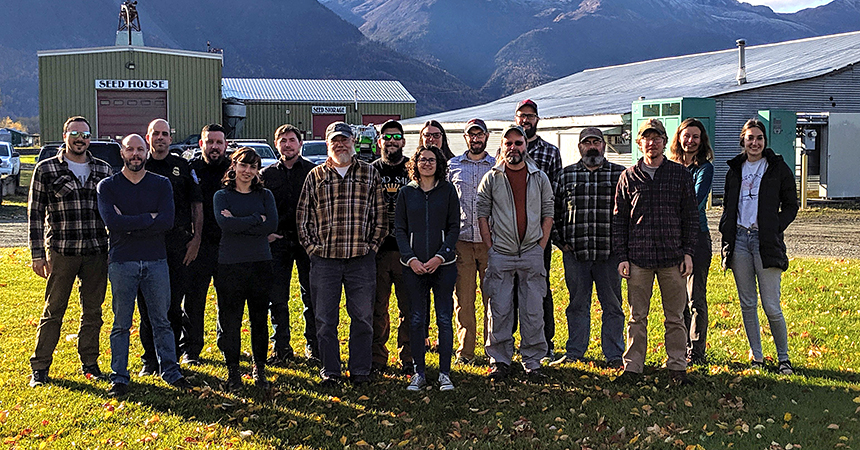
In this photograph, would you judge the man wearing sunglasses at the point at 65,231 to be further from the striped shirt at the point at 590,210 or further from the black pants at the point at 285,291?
the striped shirt at the point at 590,210

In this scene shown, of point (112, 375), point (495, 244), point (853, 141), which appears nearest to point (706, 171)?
point (495, 244)

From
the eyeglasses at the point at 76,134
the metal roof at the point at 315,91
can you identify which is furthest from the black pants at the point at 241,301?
the metal roof at the point at 315,91

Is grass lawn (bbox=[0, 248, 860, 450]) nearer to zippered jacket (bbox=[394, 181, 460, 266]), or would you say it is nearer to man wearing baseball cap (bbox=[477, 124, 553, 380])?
man wearing baseball cap (bbox=[477, 124, 553, 380])

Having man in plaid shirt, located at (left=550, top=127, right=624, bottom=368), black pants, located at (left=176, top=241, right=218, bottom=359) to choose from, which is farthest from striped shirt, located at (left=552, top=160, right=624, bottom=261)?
black pants, located at (left=176, top=241, right=218, bottom=359)

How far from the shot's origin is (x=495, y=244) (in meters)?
6.65

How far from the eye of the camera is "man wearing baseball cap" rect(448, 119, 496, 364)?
692cm

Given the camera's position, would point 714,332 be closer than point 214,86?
Yes

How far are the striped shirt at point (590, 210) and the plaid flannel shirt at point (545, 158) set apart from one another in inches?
13.1

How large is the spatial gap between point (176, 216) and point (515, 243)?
2908mm

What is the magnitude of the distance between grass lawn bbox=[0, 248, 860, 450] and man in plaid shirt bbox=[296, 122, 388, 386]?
382 millimetres

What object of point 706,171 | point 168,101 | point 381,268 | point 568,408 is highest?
point 168,101

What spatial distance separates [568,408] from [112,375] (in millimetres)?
3606

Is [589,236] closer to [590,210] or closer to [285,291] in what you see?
[590,210]

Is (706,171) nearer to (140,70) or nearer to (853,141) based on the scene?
(853,141)
